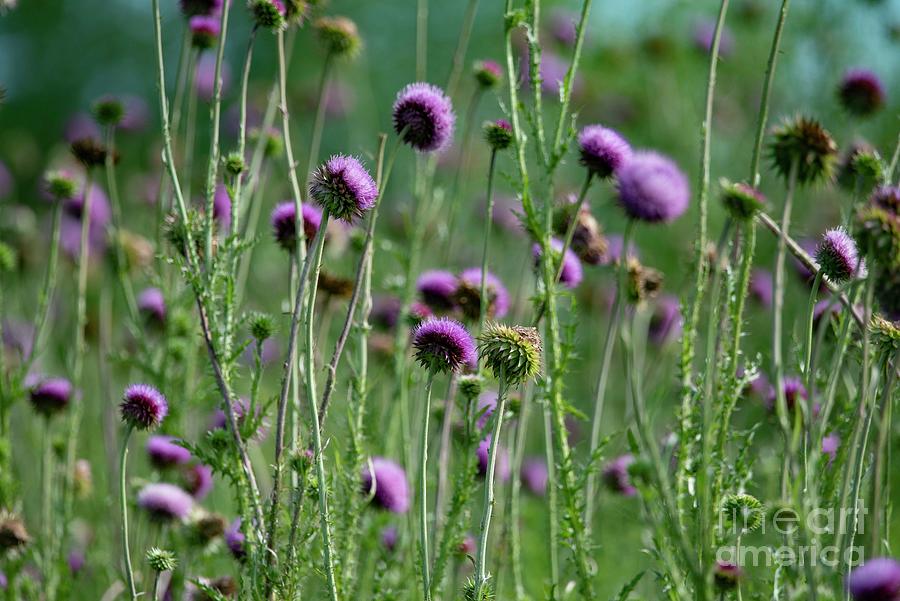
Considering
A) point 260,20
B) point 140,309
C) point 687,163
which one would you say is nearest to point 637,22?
point 687,163

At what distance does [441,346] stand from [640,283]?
4.32 feet

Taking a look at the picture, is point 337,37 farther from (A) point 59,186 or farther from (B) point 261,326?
(B) point 261,326

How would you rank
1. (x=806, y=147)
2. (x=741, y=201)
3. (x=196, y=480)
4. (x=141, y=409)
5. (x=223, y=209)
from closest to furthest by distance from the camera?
(x=741, y=201), (x=806, y=147), (x=141, y=409), (x=196, y=480), (x=223, y=209)

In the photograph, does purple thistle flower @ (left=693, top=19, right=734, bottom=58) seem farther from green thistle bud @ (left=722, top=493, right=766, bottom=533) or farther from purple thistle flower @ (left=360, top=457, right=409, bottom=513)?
green thistle bud @ (left=722, top=493, right=766, bottom=533)

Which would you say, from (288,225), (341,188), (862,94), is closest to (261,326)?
(288,225)

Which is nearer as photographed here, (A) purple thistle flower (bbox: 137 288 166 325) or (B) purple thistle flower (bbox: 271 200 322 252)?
(B) purple thistle flower (bbox: 271 200 322 252)

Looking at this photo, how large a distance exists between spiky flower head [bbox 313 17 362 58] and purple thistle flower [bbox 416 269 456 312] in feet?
3.27

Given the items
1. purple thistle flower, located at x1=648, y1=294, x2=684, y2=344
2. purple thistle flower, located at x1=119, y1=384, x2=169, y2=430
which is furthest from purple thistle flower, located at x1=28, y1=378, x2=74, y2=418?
purple thistle flower, located at x1=648, y1=294, x2=684, y2=344

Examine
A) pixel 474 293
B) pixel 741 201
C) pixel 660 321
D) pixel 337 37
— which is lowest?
pixel 741 201

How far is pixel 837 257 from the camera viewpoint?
2406 millimetres

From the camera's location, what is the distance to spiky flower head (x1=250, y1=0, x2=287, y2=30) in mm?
2801

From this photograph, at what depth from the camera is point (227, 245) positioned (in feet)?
8.37

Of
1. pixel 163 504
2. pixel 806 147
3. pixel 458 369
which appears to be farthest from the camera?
pixel 163 504

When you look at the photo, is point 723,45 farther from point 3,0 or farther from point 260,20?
point 3,0
